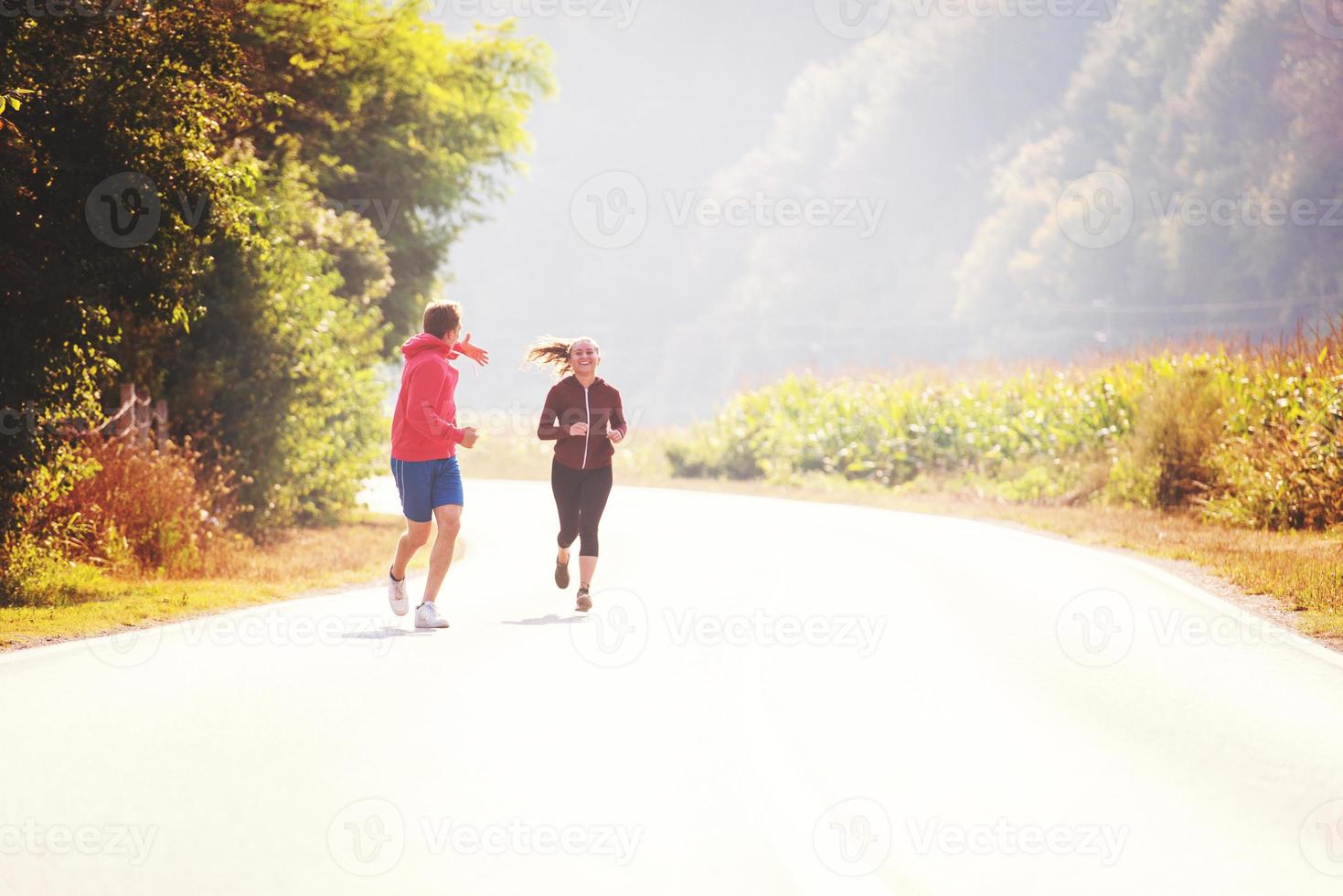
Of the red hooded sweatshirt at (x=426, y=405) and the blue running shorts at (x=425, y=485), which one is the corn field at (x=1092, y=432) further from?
the red hooded sweatshirt at (x=426, y=405)

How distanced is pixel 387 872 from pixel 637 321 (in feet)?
376

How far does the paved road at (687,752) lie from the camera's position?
5391mm

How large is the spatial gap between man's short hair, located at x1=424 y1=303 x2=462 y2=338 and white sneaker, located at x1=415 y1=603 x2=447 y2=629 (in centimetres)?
212

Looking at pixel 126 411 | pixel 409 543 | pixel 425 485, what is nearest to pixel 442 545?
pixel 409 543

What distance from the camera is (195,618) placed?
1185 centimetres

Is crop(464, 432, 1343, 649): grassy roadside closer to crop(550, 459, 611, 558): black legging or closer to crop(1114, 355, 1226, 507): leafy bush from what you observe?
crop(1114, 355, 1226, 507): leafy bush

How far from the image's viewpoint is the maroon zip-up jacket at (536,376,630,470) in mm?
11508

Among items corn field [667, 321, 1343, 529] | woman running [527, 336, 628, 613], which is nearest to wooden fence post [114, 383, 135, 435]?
woman running [527, 336, 628, 613]

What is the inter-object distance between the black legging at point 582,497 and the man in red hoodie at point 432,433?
1.47 metres

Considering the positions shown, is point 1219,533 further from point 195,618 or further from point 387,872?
point 387,872

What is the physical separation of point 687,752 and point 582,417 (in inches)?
193

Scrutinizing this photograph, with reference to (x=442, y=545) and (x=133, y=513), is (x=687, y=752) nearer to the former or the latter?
(x=442, y=545)

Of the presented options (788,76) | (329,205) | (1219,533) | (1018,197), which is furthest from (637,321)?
(1219,533)

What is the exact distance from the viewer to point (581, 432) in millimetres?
11414
